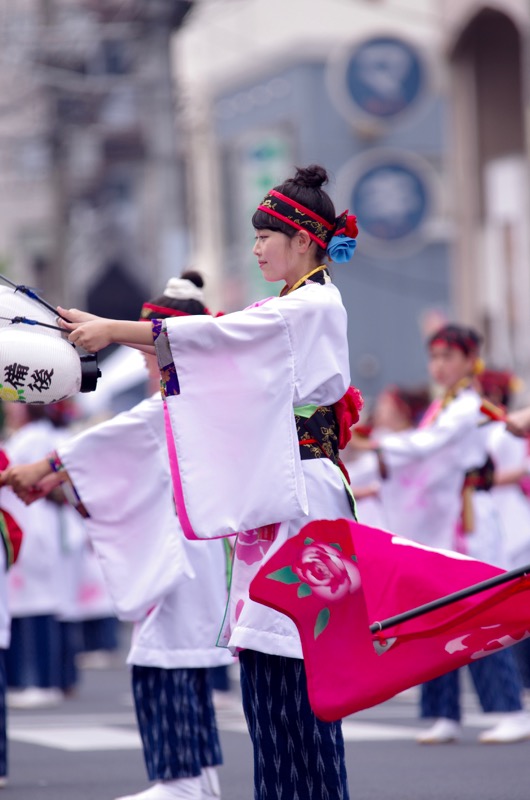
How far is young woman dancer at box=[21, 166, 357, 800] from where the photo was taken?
4363mm

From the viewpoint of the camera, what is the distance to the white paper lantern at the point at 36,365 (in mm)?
4562

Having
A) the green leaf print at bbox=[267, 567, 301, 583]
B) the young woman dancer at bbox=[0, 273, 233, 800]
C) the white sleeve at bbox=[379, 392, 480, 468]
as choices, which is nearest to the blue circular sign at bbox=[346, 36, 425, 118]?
the white sleeve at bbox=[379, 392, 480, 468]

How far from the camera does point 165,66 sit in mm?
15727

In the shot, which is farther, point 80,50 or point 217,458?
point 80,50

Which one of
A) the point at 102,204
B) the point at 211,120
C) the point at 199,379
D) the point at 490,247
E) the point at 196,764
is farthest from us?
the point at 102,204

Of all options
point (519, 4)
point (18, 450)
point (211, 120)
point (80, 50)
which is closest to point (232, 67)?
point (211, 120)

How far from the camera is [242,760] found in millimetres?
7211

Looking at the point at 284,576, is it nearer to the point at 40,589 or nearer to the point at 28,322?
the point at 28,322

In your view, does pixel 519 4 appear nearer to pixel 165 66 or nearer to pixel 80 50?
pixel 165 66

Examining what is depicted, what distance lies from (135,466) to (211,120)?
23.9 metres

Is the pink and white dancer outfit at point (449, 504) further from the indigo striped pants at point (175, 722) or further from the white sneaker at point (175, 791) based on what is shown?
the white sneaker at point (175, 791)

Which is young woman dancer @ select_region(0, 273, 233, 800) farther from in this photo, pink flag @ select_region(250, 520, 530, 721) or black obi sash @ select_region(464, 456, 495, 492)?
black obi sash @ select_region(464, 456, 495, 492)

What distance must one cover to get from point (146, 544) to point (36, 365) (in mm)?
1647

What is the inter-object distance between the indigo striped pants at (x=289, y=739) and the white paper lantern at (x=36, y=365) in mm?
872
